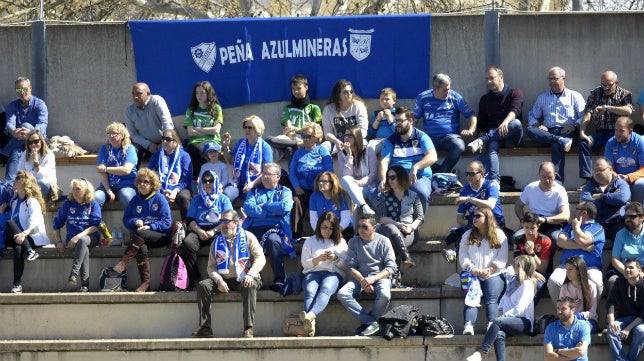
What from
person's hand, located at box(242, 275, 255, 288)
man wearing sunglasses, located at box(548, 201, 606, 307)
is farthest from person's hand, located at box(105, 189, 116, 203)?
man wearing sunglasses, located at box(548, 201, 606, 307)

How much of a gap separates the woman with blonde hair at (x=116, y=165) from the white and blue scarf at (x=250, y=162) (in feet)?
3.47

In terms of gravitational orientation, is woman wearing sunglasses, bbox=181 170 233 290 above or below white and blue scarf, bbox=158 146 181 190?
below

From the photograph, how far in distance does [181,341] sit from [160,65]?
3905 mm

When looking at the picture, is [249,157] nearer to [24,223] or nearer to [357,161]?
[357,161]

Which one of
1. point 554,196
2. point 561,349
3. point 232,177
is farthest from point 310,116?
point 561,349

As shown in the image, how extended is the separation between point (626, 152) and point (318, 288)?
3.41 meters

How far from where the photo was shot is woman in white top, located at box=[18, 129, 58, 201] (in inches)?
567

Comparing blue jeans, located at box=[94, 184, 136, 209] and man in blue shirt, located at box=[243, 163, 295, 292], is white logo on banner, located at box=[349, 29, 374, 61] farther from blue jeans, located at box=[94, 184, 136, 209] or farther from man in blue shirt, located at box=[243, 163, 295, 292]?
blue jeans, located at box=[94, 184, 136, 209]

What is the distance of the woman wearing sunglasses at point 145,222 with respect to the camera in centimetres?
1352

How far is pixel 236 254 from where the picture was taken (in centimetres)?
1304

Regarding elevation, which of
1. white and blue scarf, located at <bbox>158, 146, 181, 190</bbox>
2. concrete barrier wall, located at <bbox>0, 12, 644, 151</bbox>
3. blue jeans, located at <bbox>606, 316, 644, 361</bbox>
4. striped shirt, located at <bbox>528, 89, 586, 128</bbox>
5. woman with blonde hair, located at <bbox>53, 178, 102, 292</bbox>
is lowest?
blue jeans, located at <bbox>606, 316, 644, 361</bbox>

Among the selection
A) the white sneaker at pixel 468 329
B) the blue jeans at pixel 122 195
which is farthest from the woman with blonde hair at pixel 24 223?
the white sneaker at pixel 468 329

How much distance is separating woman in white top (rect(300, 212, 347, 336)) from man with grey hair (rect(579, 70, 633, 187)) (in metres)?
2.85

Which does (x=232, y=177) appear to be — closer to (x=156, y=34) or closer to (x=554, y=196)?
(x=156, y=34)
